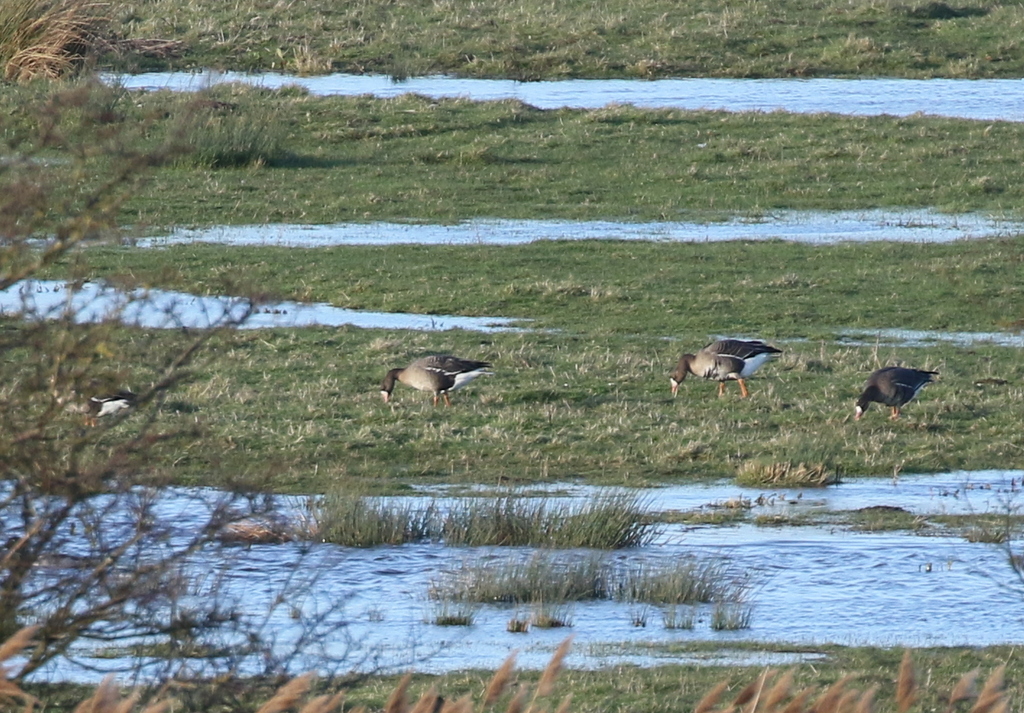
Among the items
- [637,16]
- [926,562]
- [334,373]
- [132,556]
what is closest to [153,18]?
[637,16]

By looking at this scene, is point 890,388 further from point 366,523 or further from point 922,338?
point 366,523

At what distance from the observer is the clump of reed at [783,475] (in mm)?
12672

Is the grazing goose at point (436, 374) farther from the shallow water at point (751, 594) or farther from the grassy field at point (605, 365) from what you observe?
the shallow water at point (751, 594)

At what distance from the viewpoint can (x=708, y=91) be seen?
3684 centimetres

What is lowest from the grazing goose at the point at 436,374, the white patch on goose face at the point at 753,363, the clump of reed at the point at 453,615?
the white patch on goose face at the point at 753,363

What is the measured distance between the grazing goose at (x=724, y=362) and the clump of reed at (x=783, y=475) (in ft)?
5.71

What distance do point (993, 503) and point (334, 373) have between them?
19.6 feet

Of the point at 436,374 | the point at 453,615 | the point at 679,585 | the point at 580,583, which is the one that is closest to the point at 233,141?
the point at 436,374

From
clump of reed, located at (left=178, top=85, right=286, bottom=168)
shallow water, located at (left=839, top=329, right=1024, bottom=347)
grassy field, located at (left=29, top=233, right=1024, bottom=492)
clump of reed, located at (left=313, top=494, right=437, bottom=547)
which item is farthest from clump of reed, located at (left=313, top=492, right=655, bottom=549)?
clump of reed, located at (left=178, top=85, right=286, bottom=168)

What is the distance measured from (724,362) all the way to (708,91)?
23315 mm

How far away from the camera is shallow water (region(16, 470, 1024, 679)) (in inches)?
348

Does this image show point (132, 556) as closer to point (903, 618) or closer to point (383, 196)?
point (903, 618)

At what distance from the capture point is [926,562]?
1071 centimetres

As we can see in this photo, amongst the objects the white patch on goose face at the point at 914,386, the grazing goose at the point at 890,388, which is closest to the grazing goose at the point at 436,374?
the grazing goose at the point at 890,388
